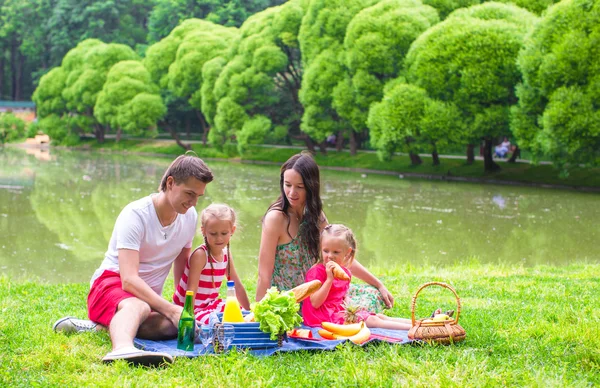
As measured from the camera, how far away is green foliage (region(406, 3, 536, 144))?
75.6ft

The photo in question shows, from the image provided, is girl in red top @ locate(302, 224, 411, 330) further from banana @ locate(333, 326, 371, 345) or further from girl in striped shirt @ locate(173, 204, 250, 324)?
girl in striped shirt @ locate(173, 204, 250, 324)

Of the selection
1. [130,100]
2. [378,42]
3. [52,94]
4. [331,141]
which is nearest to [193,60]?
[130,100]

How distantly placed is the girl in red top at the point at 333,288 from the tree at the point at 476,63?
761 inches

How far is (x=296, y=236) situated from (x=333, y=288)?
50cm

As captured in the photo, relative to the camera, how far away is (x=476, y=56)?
23.1 meters

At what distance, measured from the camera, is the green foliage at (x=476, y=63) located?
75.6 ft

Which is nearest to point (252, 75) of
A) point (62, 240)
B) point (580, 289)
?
point (62, 240)

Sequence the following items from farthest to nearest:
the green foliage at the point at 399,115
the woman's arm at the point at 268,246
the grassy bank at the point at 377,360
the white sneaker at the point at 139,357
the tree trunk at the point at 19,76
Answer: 1. the tree trunk at the point at 19,76
2. the green foliage at the point at 399,115
3. the woman's arm at the point at 268,246
4. the white sneaker at the point at 139,357
5. the grassy bank at the point at 377,360

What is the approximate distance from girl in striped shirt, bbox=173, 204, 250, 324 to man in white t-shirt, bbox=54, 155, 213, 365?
164 mm

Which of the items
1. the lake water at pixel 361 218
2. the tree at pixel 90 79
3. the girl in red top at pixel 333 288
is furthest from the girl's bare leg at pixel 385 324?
the tree at pixel 90 79

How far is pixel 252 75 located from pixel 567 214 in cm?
1964

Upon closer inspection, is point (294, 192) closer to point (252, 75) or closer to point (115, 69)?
point (252, 75)

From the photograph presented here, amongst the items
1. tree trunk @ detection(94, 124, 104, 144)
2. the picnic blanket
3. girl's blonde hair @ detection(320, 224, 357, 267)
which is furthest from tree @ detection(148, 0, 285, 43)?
the picnic blanket

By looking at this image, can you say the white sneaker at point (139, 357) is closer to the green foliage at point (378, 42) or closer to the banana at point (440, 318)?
the banana at point (440, 318)
